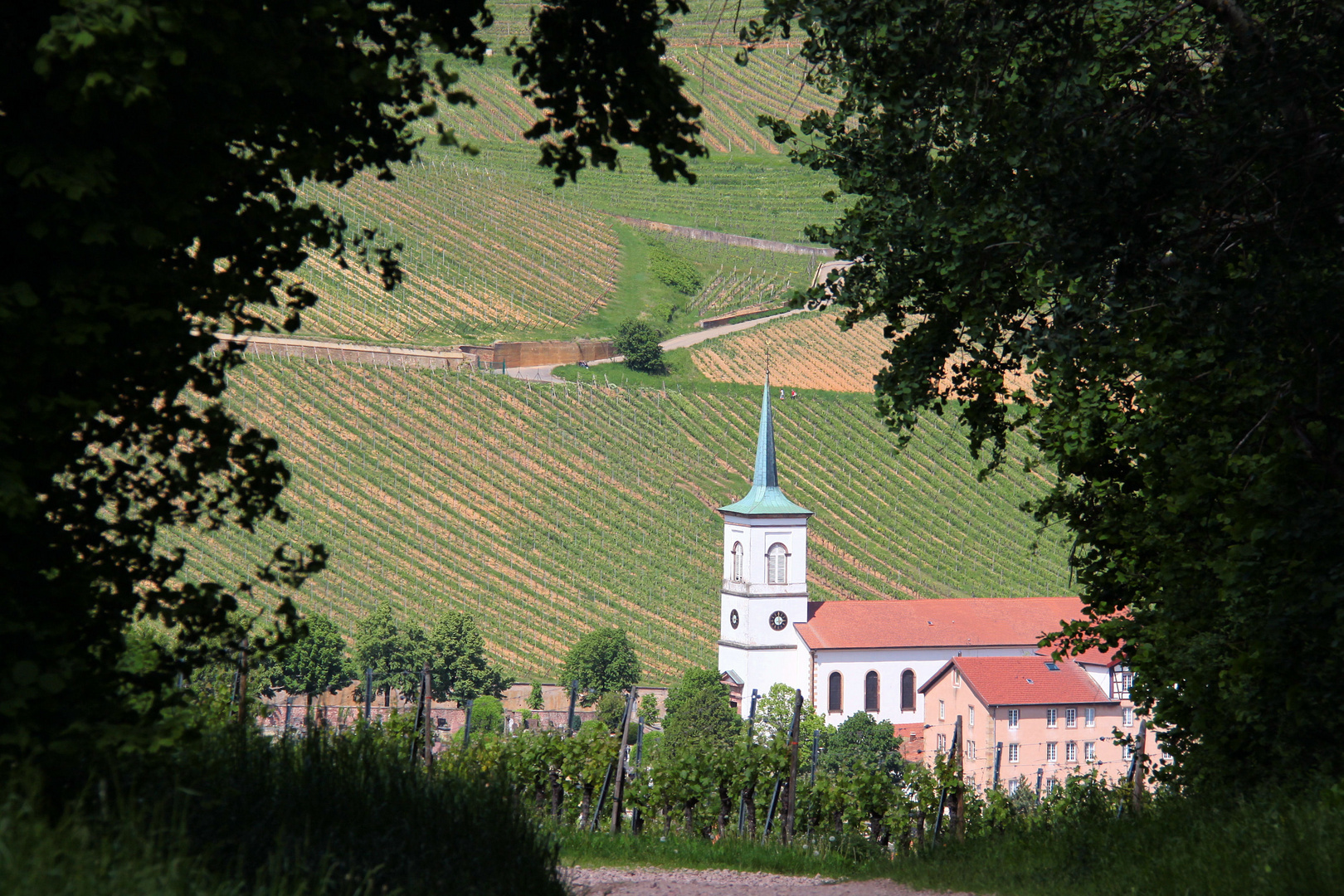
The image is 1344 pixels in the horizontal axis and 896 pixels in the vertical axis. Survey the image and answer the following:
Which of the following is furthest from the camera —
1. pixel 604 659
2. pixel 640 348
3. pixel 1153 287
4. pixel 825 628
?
pixel 640 348

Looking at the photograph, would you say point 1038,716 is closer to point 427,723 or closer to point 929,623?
point 929,623

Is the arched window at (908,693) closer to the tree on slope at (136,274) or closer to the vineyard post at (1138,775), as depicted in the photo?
the vineyard post at (1138,775)

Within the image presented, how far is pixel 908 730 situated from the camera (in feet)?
196

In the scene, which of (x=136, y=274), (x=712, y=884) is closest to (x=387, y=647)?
(x=712, y=884)

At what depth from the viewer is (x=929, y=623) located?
195ft

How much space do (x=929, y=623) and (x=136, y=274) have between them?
2273 inches

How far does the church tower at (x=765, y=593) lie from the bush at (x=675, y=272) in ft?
81.9

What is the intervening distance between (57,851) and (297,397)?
53.1m

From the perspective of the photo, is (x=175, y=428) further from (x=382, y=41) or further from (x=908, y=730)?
(x=908, y=730)

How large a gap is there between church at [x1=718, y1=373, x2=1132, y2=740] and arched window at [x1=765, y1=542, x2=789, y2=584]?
0.05 meters

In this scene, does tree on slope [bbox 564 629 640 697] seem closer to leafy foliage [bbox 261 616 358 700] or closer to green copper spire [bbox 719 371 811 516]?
leafy foliage [bbox 261 616 358 700]

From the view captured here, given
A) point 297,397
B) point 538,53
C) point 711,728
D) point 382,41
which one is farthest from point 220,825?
point 297,397

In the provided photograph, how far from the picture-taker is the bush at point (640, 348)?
239 feet

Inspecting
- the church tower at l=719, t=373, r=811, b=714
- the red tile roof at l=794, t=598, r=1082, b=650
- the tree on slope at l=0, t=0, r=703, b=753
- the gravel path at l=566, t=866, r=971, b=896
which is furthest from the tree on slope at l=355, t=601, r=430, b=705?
the tree on slope at l=0, t=0, r=703, b=753
